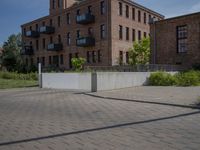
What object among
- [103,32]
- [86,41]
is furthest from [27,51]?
[103,32]

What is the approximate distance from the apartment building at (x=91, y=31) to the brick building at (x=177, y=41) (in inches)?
274

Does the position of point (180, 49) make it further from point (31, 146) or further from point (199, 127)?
point (31, 146)

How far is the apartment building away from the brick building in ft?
22.9

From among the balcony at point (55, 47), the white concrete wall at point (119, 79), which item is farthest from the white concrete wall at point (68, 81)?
the balcony at point (55, 47)

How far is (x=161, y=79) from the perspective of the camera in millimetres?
19812

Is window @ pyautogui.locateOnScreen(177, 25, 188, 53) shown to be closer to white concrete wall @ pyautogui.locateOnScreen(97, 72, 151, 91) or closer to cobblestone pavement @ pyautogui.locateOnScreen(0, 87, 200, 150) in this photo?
white concrete wall @ pyautogui.locateOnScreen(97, 72, 151, 91)

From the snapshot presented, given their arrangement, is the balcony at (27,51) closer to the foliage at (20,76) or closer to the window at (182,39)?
the foliage at (20,76)

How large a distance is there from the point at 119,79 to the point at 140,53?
1681 cm

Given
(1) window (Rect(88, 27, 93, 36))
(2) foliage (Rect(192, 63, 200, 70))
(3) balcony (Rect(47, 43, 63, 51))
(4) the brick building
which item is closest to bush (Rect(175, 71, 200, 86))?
(2) foliage (Rect(192, 63, 200, 70))

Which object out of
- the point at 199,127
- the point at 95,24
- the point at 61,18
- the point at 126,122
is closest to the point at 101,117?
the point at 126,122

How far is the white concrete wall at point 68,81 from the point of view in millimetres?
18781

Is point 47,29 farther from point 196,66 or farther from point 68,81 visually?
point 196,66

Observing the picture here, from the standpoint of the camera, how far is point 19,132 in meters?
6.37

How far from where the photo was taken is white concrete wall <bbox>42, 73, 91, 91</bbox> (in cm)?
1878
